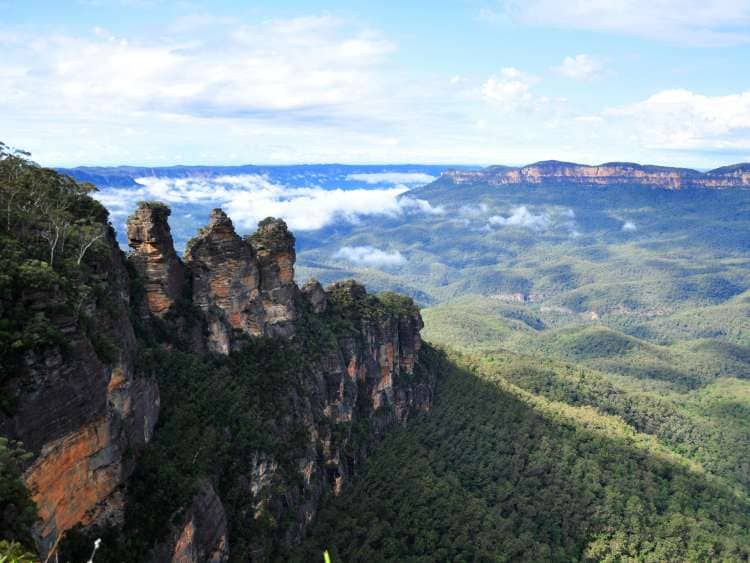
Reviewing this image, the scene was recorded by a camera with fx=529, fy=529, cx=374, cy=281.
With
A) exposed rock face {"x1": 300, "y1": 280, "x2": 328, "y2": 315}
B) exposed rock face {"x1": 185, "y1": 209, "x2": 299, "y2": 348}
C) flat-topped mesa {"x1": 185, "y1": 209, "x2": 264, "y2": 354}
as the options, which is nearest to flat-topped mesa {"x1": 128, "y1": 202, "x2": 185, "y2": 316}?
flat-topped mesa {"x1": 185, "y1": 209, "x2": 264, "y2": 354}

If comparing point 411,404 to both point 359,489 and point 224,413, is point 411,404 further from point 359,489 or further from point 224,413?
point 224,413

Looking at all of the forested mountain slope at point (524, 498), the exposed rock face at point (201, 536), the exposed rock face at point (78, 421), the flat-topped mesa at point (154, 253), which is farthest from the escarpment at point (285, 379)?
the exposed rock face at point (78, 421)

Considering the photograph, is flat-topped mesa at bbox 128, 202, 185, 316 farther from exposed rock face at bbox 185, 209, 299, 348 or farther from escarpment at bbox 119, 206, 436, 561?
exposed rock face at bbox 185, 209, 299, 348

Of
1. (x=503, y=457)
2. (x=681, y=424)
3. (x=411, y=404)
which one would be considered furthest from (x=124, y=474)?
(x=681, y=424)

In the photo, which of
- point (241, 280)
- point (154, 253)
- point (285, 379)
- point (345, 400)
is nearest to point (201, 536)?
point (285, 379)

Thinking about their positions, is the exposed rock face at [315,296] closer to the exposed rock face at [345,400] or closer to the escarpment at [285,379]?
the escarpment at [285,379]

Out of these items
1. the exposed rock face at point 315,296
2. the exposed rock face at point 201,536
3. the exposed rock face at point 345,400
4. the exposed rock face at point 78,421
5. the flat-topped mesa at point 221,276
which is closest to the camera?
the exposed rock face at point 78,421

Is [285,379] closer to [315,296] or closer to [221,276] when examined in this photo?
[221,276]
